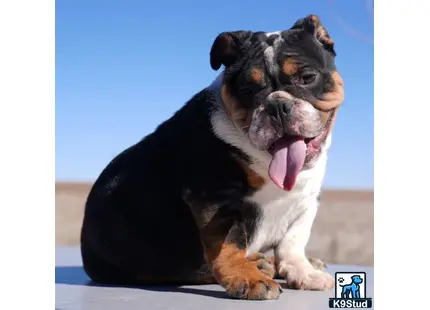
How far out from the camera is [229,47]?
11.0 feet

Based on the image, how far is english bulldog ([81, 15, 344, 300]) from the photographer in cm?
315

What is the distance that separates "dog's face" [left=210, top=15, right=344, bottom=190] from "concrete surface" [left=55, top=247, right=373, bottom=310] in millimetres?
550

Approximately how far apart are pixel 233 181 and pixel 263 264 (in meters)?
0.54

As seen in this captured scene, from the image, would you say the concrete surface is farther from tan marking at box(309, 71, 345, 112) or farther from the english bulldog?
tan marking at box(309, 71, 345, 112)

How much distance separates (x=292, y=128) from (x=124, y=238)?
3.72 feet

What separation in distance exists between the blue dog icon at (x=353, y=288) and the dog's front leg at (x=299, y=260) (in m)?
0.08

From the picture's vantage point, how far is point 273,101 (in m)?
3.11

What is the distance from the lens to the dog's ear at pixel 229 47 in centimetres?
336

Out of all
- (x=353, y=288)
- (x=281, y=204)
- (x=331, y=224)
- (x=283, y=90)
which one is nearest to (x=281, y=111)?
(x=283, y=90)

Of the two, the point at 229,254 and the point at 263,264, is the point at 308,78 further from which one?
the point at 263,264

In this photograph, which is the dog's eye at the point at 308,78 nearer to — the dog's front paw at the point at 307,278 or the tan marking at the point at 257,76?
the tan marking at the point at 257,76

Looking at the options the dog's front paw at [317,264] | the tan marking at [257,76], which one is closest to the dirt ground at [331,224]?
the dog's front paw at [317,264]

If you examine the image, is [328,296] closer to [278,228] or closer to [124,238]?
[278,228]
